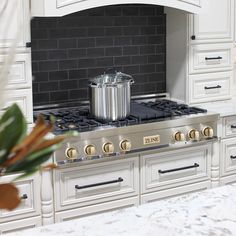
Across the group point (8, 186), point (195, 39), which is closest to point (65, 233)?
point (8, 186)

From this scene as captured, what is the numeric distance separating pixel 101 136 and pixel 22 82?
0.57 m

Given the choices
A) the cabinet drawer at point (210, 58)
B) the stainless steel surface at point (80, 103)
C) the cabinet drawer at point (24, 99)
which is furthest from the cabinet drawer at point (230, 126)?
the cabinet drawer at point (24, 99)

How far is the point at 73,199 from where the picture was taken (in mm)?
2844

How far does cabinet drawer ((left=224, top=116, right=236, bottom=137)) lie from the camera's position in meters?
3.37

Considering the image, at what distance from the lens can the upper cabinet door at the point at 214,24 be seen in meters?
3.46

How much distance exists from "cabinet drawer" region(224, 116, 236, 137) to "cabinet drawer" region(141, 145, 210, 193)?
0.68 feet

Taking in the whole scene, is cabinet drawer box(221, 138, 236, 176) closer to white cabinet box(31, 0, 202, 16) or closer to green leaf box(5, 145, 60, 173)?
white cabinet box(31, 0, 202, 16)

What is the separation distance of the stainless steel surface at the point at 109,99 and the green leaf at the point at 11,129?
2240 millimetres

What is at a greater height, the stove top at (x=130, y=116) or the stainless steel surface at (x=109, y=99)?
the stainless steel surface at (x=109, y=99)

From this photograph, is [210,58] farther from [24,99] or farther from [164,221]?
[164,221]

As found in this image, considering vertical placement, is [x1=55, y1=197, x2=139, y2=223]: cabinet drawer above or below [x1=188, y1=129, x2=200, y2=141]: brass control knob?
below

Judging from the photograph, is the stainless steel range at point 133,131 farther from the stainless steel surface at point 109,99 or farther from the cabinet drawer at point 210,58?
the cabinet drawer at point 210,58

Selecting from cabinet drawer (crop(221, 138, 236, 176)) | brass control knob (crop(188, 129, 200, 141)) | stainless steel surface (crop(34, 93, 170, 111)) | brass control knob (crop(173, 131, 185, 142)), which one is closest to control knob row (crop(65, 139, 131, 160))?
brass control knob (crop(173, 131, 185, 142))

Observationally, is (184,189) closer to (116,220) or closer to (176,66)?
(176,66)
